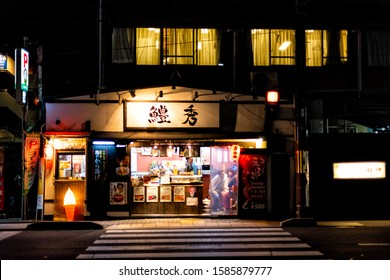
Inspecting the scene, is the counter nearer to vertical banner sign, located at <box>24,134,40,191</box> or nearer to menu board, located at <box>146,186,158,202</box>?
menu board, located at <box>146,186,158,202</box>

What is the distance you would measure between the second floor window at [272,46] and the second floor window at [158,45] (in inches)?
81.3

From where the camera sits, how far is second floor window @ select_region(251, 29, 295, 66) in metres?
A: 24.6

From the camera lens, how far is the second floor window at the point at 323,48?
990 inches

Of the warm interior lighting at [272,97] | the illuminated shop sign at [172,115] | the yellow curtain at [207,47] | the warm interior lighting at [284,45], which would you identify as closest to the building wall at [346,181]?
the warm interior lighting at [272,97]

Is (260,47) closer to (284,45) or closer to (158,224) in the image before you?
(284,45)

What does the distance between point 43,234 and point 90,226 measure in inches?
79.1

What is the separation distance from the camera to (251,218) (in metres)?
20.7

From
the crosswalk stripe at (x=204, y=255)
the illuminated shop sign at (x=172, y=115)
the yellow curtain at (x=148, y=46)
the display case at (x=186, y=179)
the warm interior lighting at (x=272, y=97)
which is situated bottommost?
the crosswalk stripe at (x=204, y=255)

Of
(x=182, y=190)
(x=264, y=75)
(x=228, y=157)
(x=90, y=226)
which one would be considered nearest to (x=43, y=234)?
(x=90, y=226)

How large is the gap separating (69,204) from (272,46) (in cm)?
1203

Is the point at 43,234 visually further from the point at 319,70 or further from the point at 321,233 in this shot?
the point at 319,70

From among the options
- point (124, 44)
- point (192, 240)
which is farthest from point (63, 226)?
point (124, 44)

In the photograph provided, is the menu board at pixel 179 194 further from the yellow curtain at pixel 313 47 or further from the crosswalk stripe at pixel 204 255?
the yellow curtain at pixel 313 47

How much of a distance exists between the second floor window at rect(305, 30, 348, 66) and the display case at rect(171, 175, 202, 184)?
8523 mm
